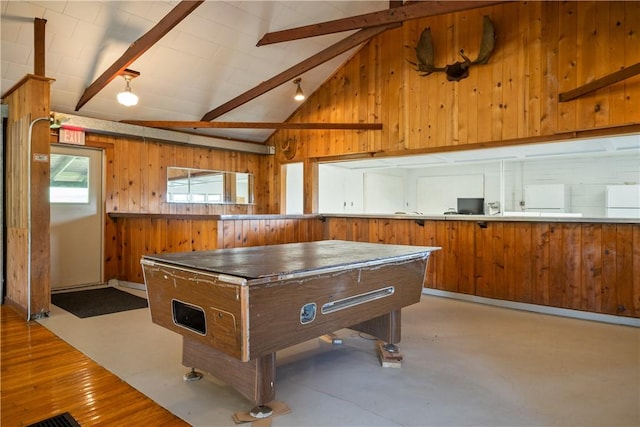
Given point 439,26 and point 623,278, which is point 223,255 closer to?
point 623,278

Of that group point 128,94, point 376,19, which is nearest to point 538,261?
point 376,19

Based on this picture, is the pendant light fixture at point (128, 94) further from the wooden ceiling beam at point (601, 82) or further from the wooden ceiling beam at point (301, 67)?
the wooden ceiling beam at point (601, 82)

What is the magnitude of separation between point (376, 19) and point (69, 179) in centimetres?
440

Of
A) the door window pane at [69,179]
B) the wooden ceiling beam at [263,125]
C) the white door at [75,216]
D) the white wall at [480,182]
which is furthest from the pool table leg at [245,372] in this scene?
the white wall at [480,182]

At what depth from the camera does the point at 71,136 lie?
4.87 m

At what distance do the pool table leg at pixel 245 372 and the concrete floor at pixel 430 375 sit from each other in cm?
13

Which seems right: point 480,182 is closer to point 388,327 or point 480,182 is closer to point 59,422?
point 388,327

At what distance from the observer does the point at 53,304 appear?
423cm

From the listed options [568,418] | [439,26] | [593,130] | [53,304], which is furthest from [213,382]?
[439,26]

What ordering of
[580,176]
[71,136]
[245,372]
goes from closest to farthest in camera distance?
[245,372]
[71,136]
[580,176]

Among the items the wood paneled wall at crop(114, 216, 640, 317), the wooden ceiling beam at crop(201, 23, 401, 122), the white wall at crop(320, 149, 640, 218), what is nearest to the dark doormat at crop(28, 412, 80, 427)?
the wood paneled wall at crop(114, 216, 640, 317)

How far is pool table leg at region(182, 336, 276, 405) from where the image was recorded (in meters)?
1.93

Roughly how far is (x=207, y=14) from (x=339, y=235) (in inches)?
133

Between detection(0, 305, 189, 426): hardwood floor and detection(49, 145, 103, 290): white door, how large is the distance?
226 cm
